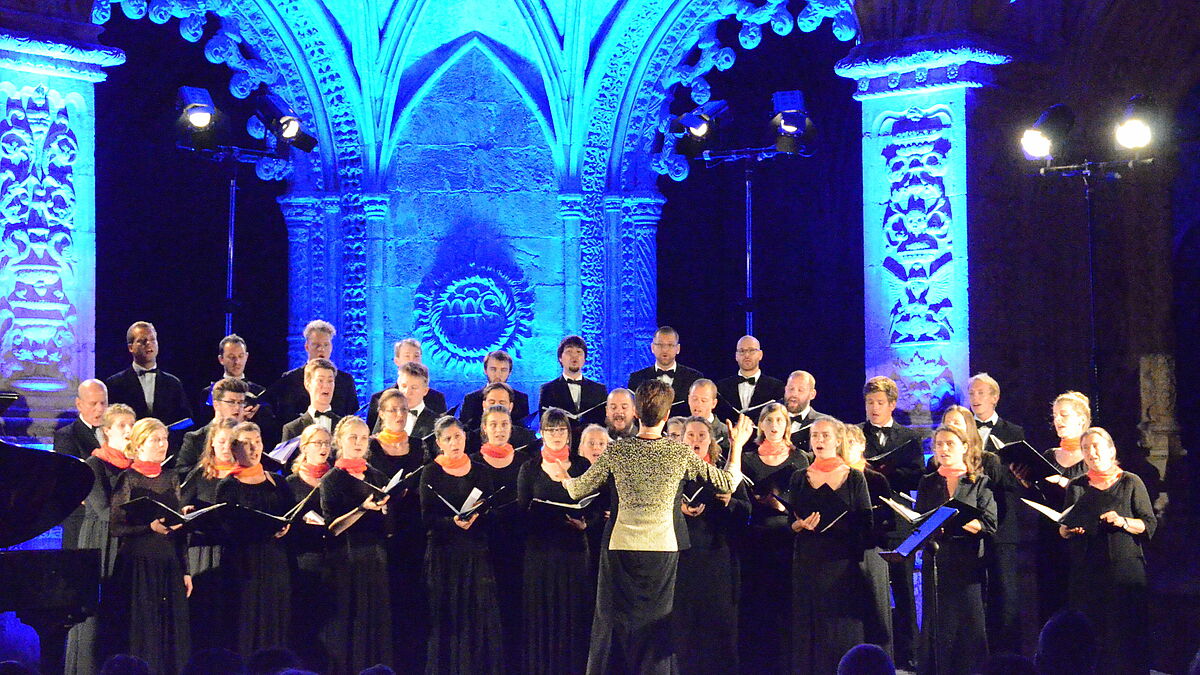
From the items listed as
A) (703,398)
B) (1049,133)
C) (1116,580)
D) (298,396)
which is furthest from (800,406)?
(298,396)

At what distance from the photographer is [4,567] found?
584 centimetres

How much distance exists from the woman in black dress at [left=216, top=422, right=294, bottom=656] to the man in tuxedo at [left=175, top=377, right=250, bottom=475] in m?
0.43

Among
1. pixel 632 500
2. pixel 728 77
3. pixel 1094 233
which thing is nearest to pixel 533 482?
pixel 632 500

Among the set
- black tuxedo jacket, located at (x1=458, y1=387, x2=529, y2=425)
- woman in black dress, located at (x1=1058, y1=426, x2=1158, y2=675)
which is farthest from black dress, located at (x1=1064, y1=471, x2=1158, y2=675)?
black tuxedo jacket, located at (x1=458, y1=387, x2=529, y2=425)

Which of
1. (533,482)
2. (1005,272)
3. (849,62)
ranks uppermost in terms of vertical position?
(849,62)

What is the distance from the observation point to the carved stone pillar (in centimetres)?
893

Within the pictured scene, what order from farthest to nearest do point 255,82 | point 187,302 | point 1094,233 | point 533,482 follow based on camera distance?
point 187,302 < point 255,82 < point 1094,233 < point 533,482

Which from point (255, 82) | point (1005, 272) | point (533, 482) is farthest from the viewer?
point (255, 82)

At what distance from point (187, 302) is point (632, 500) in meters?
6.22

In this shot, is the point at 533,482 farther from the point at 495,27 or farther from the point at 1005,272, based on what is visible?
the point at 495,27

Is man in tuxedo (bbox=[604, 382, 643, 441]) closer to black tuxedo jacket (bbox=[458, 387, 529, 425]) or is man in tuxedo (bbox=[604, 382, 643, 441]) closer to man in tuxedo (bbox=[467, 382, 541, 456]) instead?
man in tuxedo (bbox=[467, 382, 541, 456])

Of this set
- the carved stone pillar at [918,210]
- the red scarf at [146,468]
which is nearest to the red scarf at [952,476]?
the carved stone pillar at [918,210]

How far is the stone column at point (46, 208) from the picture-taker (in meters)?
8.52

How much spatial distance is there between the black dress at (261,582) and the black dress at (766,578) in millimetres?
2151
